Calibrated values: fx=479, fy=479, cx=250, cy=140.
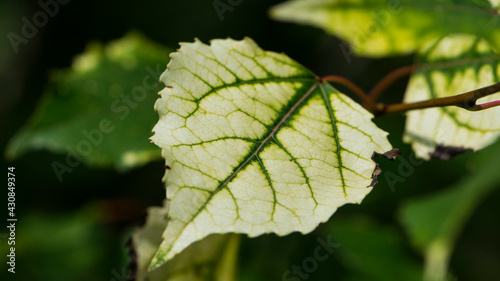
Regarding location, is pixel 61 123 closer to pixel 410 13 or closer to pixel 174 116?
pixel 174 116

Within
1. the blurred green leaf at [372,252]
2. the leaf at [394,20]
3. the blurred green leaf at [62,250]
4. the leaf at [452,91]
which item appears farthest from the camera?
the blurred green leaf at [62,250]

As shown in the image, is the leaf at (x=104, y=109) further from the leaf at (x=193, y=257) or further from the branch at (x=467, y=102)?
the branch at (x=467, y=102)

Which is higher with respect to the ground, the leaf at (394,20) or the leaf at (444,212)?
the leaf at (394,20)

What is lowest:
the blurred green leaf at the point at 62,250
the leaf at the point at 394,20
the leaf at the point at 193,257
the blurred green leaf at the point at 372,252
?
the leaf at the point at 193,257

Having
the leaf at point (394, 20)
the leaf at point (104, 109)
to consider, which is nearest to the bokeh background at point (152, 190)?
the leaf at point (104, 109)

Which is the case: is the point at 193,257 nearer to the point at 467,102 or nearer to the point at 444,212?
the point at 467,102

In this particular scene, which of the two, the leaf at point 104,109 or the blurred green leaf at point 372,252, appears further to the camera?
the blurred green leaf at point 372,252

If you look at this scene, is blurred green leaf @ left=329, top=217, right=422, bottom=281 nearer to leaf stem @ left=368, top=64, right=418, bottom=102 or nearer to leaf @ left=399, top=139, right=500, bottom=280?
leaf @ left=399, top=139, right=500, bottom=280

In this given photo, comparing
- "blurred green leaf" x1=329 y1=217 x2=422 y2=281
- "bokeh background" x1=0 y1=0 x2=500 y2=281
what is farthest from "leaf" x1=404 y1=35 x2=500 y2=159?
"blurred green leaf" x1=329 y1=217 x2=422 y2=281
